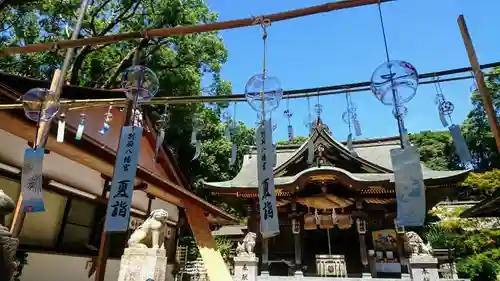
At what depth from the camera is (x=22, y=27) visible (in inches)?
596

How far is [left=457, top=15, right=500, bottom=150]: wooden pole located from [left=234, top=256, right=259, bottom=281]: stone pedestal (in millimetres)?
9465

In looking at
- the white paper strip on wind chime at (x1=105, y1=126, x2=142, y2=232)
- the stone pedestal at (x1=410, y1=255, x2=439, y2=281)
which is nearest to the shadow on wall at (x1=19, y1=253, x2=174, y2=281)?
the white paper strip on wind chime at (x1=105, y1=126, x2=142, y2=232)

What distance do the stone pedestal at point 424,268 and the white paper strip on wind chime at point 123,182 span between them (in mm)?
9654

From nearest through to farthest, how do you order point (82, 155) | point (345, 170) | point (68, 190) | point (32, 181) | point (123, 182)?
1. point (123, 182)
2. point (32, 181)
3. point (82, 155)
4. point (68, 190)
5. point (345, 170)

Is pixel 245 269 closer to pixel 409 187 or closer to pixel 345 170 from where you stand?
pixel 345 170

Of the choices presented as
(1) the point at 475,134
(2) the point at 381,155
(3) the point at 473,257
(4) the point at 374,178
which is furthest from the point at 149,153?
(1) the point at 475,134

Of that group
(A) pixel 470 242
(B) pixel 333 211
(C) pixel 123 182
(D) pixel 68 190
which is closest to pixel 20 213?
(C) pixel 123 182

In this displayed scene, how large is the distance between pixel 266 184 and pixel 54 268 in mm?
5297

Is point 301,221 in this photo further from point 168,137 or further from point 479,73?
point 168,137

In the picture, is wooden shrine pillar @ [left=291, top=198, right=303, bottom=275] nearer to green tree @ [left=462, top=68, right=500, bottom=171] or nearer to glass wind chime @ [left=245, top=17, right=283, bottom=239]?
glass wind chime @ [left=245, top=17, right=283, bottom=239]

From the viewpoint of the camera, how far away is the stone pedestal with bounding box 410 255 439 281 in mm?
9508

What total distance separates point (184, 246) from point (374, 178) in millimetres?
10281

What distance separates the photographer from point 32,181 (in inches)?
143

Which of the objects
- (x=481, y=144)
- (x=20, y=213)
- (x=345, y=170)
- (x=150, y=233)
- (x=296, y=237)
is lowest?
(x=20, y=213)
